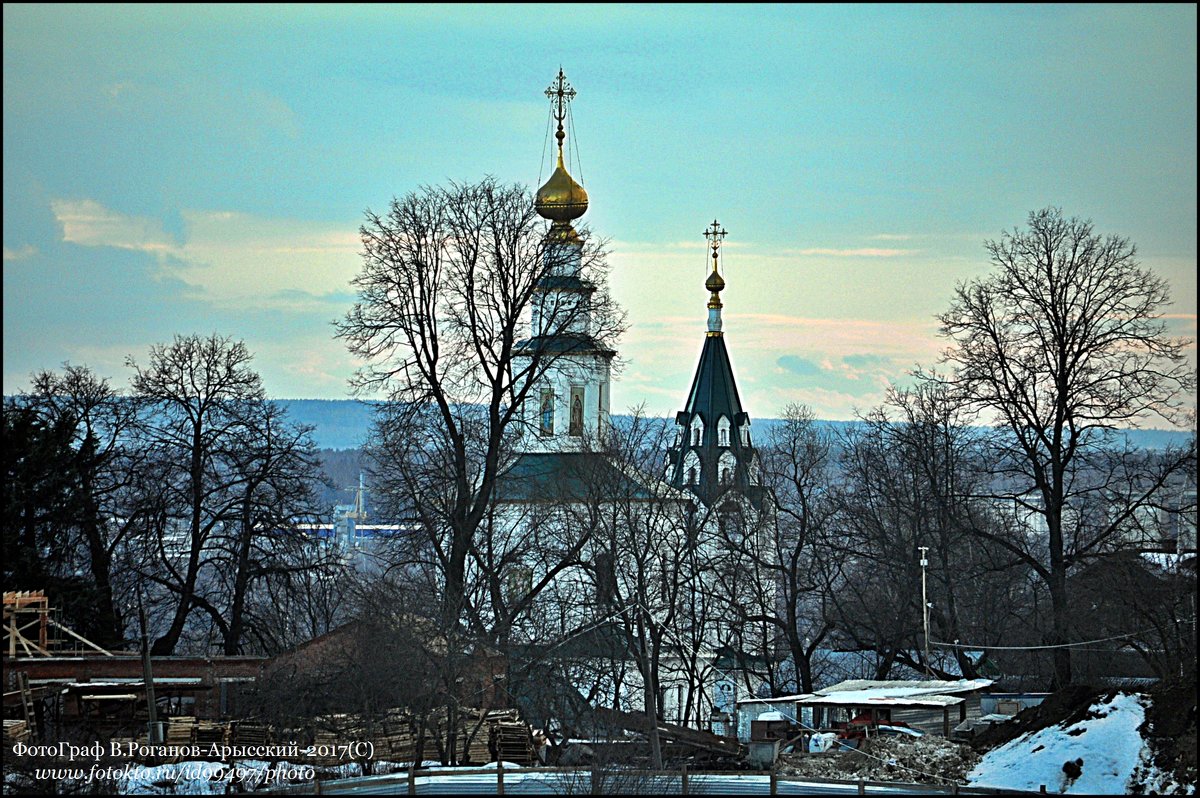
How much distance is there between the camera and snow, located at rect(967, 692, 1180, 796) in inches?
800

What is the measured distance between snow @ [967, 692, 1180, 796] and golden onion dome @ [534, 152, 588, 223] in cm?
2076

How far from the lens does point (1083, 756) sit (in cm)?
2106

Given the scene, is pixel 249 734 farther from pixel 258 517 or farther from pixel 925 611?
pixel 925 611

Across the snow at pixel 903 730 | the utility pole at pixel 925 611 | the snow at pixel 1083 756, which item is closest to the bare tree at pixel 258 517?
the utility pole at pixel 925 611

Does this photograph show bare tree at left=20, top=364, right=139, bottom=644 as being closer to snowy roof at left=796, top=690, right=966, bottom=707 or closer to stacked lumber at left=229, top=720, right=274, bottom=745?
stacked lumber at left=229, top=720, right=274, bottom=745

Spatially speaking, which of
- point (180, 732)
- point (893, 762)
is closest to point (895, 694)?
point (893, 762)

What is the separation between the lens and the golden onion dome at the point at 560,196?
129 ft

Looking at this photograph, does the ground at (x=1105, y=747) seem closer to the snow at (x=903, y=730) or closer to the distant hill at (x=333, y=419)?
the snow at (x=903, y=730)

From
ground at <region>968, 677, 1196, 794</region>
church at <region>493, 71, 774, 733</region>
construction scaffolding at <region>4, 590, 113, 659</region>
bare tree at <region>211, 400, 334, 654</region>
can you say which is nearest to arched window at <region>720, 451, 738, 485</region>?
church at <region>493, 71, 774, 733</region>

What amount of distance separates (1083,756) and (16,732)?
16.1m

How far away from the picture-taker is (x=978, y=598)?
37062 mm

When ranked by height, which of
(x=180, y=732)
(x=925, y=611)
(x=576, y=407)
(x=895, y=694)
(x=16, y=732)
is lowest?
(x=180, y=732)

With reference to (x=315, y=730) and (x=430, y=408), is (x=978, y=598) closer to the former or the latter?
(x=430, y=408)

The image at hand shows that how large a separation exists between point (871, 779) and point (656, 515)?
14395 millimetres
